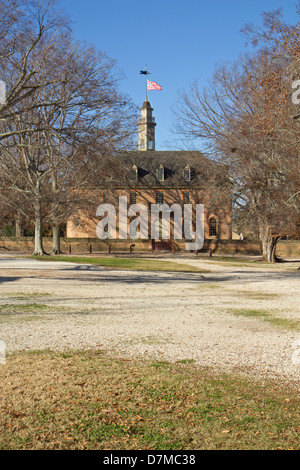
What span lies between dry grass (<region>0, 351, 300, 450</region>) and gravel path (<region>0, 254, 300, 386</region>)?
3.21ft

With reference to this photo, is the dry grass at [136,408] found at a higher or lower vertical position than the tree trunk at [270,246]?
lower

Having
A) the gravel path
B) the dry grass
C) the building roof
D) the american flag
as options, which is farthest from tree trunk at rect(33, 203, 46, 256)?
the american flag

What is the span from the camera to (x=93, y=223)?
201 feet

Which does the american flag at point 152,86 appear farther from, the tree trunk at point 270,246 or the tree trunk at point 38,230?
the tree trunk at point 38,230

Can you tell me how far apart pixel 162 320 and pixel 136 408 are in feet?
19.1

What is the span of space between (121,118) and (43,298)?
12.0 metres

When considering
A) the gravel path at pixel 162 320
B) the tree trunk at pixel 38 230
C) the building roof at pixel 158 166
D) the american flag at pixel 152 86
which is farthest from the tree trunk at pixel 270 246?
the american flag at pixel 152 86

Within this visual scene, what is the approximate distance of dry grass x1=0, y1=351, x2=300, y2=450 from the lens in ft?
15.5

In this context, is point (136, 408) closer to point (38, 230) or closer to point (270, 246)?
point (38, 230)

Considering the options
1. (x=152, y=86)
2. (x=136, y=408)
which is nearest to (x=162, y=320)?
(x=136, y=408)

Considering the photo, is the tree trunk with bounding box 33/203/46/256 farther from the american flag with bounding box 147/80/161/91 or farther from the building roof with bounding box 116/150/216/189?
the american flag with bounding box 147/80/161/91

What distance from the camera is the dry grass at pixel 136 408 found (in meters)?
4.72

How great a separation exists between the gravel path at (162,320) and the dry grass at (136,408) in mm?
978

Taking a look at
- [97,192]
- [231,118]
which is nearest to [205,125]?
[231,118]
